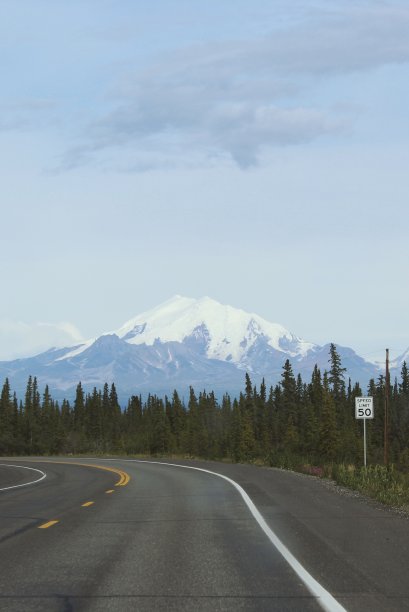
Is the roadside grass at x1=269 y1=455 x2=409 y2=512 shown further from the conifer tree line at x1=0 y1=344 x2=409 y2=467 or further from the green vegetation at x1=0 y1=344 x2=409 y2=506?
the conifer tree line at x1=0 y1=344 x2=409 y2=467

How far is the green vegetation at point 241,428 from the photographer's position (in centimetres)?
9156

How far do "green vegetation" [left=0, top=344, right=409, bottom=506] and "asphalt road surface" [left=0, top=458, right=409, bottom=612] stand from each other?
1709 cm

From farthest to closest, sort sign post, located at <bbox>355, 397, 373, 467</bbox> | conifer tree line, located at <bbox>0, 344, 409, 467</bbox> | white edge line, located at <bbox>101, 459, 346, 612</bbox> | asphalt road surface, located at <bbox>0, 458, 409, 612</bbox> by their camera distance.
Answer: conifer tree line, located at <bbox>0, 344, 409, 467</bbox> → sign post, located at <bbox>355, 397, 373, 467</bbox> → asphalt road surface, located at <bbox>0, 458, 409, 612</bbox> → white edge line, located at <bbox>101, 459, 346, 612</bbox>

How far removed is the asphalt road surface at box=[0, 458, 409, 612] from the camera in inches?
298

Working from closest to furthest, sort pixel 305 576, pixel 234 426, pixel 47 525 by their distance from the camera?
pixel 305 576
pixel 47 525
pixel 234 426

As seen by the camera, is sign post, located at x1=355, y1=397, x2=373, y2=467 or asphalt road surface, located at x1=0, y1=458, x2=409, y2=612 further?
sign post, located at x1=355, y1=397, x2=373, y2=467

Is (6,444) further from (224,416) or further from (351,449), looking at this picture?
(224,416)

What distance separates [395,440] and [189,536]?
5434 inches

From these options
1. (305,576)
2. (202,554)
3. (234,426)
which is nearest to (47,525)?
(202,554)

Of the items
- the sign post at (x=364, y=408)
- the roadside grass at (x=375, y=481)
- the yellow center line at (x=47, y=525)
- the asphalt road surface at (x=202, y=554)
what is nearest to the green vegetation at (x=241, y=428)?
the roadside grass at (x=375, y=481)

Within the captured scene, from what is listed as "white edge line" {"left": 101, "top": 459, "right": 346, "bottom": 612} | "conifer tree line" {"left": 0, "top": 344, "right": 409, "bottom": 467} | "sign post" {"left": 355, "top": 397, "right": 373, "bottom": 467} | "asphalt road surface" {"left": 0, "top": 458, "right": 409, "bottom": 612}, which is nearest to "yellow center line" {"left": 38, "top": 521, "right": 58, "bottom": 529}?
"asphalt road surface" {"left": 0, "top": 458, "right": 409, "bottom": 612}

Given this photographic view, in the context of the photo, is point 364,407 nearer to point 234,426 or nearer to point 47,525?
point 47,525

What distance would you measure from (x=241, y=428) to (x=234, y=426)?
10163 millimetres

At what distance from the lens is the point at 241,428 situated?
321 ft
